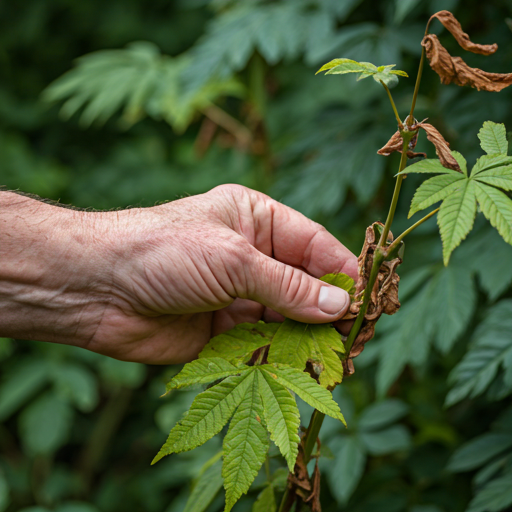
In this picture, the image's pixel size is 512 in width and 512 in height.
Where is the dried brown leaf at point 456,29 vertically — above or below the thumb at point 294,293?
above

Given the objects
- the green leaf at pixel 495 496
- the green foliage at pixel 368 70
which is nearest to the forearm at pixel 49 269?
the green foliage at pixel 368 70

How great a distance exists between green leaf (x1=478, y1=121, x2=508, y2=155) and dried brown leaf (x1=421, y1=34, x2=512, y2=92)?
0.15ft

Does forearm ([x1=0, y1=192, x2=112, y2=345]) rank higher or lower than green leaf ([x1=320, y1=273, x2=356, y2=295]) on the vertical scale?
lower

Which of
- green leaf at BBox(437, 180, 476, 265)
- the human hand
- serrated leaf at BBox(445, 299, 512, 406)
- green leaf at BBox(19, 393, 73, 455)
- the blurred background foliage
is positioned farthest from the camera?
green leaf at BBox(19, 393, 73, 455)

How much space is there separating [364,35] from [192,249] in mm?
793

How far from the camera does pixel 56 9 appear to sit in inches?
134

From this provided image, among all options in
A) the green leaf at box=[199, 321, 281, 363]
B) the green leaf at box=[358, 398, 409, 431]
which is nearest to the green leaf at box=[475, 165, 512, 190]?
the green leaf at box=[199, 321, 281, 363]

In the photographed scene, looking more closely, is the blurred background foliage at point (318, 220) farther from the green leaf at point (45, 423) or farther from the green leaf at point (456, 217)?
the green leaf at point (456, 217)

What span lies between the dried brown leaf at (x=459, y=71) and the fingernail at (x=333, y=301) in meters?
0.31

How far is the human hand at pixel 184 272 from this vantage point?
2.49 ft

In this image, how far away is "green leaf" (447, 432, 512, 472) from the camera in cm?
94

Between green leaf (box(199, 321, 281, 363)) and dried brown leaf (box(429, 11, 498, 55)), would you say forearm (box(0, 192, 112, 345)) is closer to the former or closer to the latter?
green leaf (box(199, 321, 281, 363))

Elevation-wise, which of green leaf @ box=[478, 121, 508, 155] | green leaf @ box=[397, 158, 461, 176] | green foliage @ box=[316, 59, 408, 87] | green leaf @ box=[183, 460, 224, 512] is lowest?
green leaf @ box=[183, 460, 224, 512]

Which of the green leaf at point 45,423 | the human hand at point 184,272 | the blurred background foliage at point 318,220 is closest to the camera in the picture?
the human hand at point 184,272
